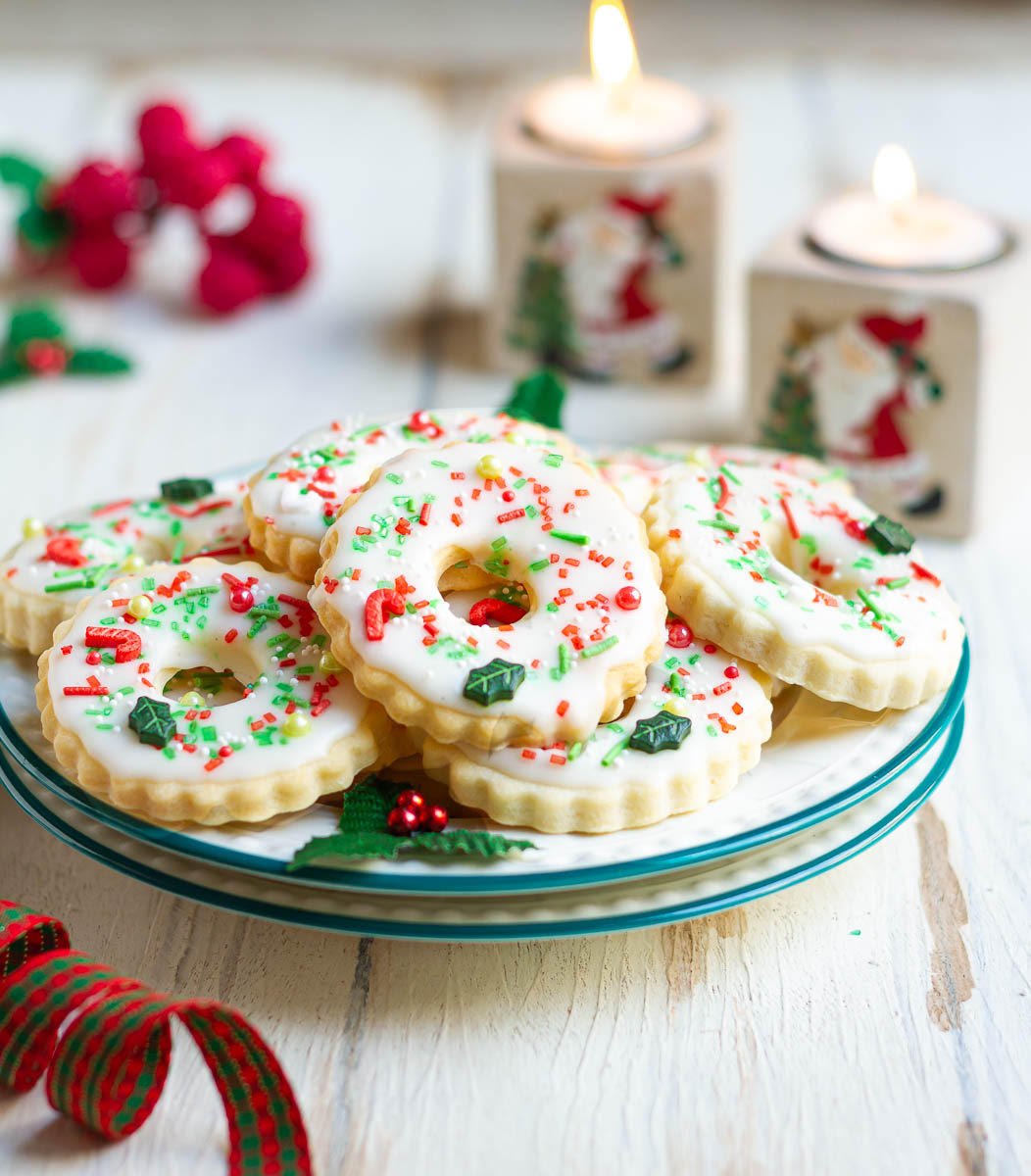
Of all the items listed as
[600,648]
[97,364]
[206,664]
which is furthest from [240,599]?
[97,364]

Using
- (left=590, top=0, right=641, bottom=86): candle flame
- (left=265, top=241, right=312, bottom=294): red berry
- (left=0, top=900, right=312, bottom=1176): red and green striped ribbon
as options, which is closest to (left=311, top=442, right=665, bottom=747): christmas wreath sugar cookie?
(left=0, top=900, right=312, bottom=1176): red and green striped ribbon

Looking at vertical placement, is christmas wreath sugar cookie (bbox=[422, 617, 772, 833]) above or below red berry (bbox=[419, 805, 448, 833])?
above

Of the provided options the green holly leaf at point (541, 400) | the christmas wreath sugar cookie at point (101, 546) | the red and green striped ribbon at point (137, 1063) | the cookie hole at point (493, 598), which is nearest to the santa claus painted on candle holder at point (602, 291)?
the green holly leaf at point (541, 400)

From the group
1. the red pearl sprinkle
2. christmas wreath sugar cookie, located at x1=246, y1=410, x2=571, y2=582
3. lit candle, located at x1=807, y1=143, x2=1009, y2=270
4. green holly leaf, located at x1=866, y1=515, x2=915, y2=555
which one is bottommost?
the red pearl sprinkle

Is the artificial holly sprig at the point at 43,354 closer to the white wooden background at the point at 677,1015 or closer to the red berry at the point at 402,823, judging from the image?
the white wooden background at the point at 677,1015

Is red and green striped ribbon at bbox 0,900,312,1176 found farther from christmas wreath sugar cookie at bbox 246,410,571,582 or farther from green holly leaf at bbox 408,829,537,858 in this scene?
christmas wreath sugar cookie at bbox 246,410,571,582

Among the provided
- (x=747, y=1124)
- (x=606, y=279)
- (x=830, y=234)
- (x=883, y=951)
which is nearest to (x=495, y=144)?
(x=606, y=279)

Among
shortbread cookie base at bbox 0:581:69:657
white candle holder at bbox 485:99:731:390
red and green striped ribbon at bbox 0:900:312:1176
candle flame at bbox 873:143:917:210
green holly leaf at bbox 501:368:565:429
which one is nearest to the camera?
red and green striped ribbon at bbox 0:900:312:1176
